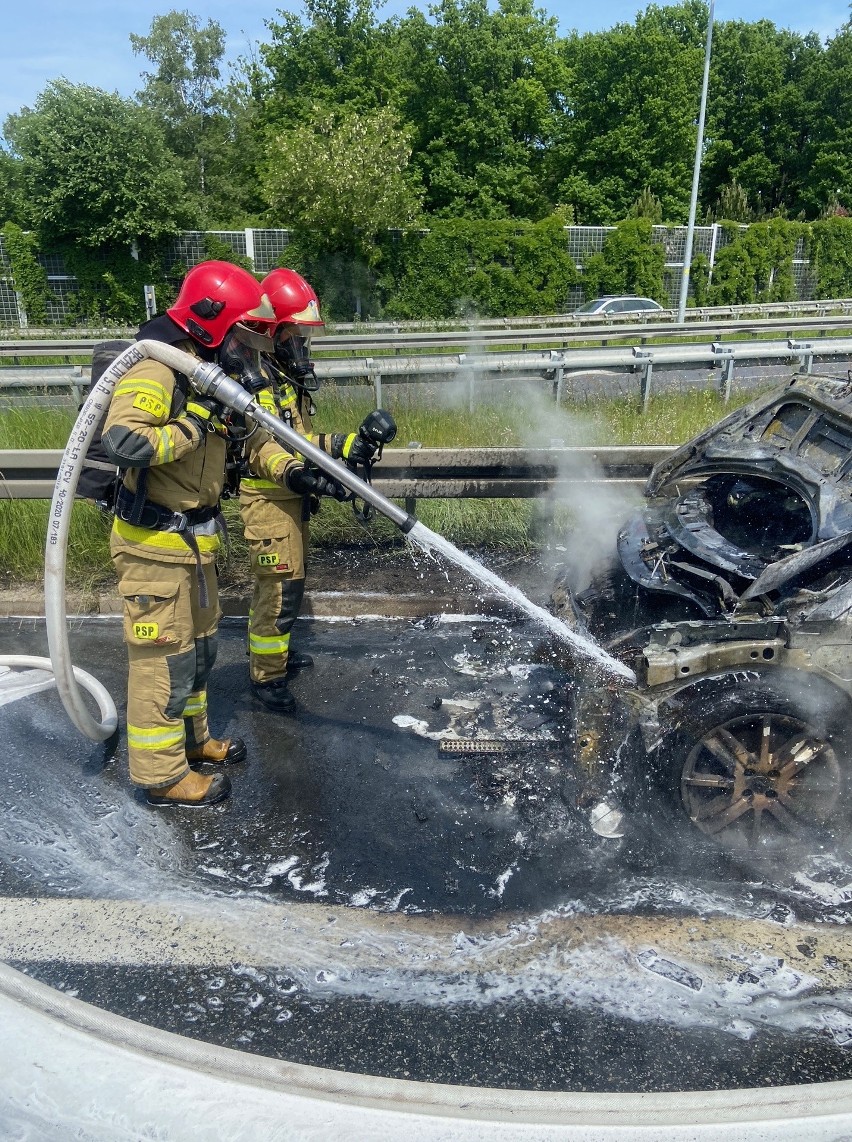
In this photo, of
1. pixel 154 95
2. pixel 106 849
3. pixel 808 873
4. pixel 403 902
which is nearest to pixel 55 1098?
pixel 403 902

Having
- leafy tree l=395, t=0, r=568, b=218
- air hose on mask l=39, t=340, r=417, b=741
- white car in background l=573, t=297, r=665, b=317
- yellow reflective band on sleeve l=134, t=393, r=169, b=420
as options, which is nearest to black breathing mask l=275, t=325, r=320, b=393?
air hose on mask l=39, t=340, r=417, b=741

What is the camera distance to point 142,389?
358cm

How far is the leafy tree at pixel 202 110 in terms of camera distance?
39.0m

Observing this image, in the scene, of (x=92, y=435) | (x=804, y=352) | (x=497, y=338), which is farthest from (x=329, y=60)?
(x=92, y=435)

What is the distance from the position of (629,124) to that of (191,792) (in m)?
40.7

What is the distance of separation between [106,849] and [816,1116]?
2756 millimetres

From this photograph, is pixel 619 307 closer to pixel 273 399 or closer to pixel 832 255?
pixel 832 255

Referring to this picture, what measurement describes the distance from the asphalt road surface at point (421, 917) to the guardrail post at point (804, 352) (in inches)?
258

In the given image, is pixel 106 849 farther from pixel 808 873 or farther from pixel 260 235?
pixel 260 235

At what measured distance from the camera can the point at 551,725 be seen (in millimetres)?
4625

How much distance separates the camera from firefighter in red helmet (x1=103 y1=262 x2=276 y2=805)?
12.1 ft

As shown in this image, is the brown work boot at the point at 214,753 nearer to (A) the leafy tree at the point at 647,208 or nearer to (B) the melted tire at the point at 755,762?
(B) the melted tire at the point at 755,762

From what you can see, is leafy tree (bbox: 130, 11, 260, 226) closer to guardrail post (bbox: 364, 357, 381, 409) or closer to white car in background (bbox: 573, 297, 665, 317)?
white car in background (bbox: 573, 297, 665, 317)

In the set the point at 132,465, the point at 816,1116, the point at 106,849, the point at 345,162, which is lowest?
the point at 106,849
